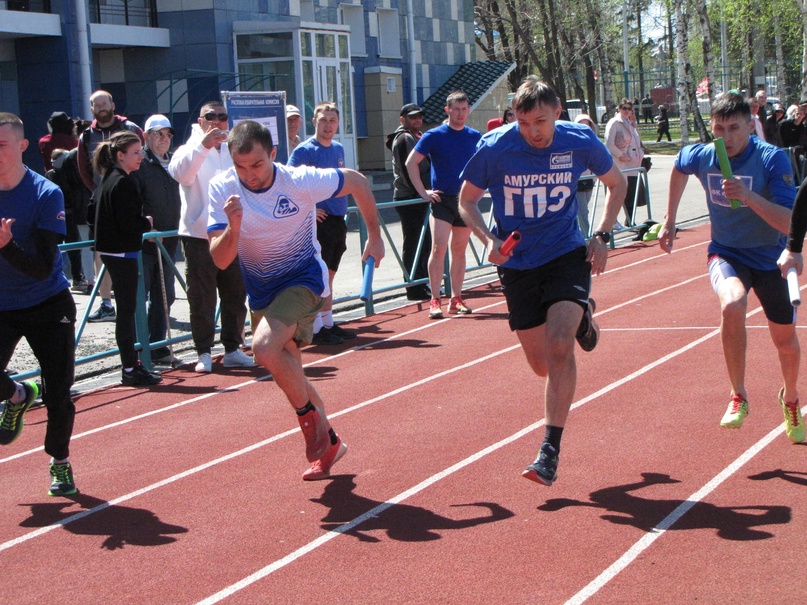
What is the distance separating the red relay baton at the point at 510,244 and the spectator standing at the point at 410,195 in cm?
624

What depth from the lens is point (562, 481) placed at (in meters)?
5.72

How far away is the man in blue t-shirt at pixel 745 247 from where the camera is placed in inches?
237

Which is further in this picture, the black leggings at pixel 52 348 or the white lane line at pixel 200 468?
the black leggings at pixel 52 348

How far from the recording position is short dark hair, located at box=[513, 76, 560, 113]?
5.62 meters

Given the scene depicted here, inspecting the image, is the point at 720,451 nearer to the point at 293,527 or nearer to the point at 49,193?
the point at 293,527

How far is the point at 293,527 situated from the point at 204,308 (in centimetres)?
434

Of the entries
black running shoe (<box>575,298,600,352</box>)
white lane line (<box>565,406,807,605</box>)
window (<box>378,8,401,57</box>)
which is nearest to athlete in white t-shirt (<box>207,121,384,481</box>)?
black running shoe (<box>575,298,600,352</box>)

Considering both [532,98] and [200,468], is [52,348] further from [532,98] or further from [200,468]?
[532,98]

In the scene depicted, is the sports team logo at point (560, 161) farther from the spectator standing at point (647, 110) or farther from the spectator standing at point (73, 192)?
the spectator standing at point (647, 110)

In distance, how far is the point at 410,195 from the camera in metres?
12.5

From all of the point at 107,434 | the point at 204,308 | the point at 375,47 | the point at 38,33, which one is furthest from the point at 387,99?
the point at 107,434

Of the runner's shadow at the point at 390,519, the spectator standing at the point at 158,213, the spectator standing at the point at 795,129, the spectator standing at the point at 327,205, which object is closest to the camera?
the runner's shadow at the point at 390,519

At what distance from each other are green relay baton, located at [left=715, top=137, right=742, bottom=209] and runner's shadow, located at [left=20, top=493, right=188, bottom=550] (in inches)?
130

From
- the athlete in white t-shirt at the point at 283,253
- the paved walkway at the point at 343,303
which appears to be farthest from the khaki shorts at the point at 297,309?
the paved walkway at the point at 343,303
